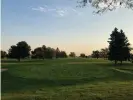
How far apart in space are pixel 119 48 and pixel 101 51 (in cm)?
5600

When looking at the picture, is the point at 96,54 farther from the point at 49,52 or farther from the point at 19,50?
the point at 19,50

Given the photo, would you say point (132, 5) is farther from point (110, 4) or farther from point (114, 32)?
point (114, 32)

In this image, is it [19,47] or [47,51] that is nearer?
[19,47]

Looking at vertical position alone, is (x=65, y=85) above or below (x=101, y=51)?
below

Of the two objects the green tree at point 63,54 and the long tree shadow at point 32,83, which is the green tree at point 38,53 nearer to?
the green tree at point 63,54

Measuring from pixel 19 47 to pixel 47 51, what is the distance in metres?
13.5

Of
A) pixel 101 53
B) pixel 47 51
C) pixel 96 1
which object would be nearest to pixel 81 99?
pixel 96 1

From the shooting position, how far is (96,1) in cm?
1509

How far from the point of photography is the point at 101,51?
123 metres

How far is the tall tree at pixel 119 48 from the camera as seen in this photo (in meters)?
66.8

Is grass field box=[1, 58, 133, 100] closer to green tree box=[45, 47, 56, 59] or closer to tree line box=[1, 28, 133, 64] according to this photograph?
tree line box=[1, 28, 133, 64]

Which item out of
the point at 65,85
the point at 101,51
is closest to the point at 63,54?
the point at 101,51

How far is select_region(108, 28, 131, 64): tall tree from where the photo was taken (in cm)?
6681

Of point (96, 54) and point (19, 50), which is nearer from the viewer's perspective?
point (19, 50)
